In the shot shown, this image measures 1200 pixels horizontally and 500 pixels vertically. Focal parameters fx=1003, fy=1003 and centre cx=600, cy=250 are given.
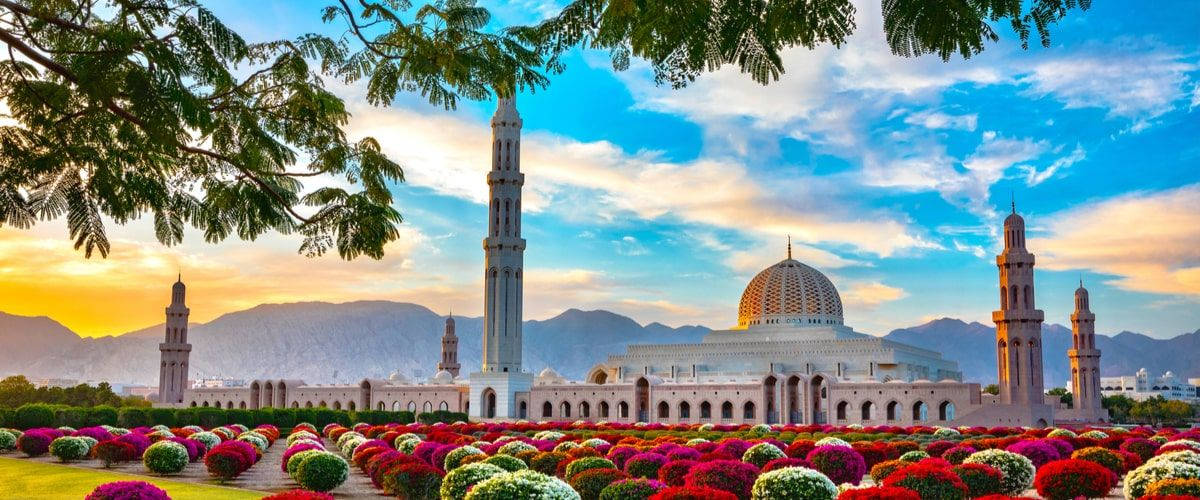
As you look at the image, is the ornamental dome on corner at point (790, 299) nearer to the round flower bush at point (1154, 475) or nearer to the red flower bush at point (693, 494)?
the round flower bush at point (1154, 475)

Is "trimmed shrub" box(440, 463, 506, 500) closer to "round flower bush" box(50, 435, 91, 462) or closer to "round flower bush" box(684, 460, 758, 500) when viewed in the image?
"round flower bush" box(684, 460, 758, 500)

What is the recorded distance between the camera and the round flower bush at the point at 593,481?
1467 centimetres

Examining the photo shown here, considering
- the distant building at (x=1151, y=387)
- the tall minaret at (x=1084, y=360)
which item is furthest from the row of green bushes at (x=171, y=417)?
the distant building at (x=1151, y=387)

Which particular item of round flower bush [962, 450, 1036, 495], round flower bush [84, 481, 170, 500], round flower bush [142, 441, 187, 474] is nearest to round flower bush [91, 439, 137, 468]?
round flower bush [142, 441, 187, 474]

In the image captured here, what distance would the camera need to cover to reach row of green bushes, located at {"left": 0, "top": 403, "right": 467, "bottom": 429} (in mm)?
35750

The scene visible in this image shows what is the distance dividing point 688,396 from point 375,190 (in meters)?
49.7

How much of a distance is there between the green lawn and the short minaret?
3762 cm

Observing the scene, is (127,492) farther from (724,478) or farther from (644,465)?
(644,465)

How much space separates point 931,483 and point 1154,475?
3706 mm

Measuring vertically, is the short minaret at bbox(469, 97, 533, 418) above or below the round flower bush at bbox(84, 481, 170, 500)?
above

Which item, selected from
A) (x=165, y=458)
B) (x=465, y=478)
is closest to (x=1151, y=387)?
(x=165, y=458)

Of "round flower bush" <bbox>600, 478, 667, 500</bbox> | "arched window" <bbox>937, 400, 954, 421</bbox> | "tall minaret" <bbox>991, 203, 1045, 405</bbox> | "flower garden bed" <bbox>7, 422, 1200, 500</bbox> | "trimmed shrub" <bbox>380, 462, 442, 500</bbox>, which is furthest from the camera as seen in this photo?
"tall minaret" <bbox>991, 203, 1045, 405</bbox>

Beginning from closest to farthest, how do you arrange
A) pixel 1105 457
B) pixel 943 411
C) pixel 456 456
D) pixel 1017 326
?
pixel 456 456 → pixel 1105 457 → pixel 943 411 → pixel 1017 326

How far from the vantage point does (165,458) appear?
20.6 m
